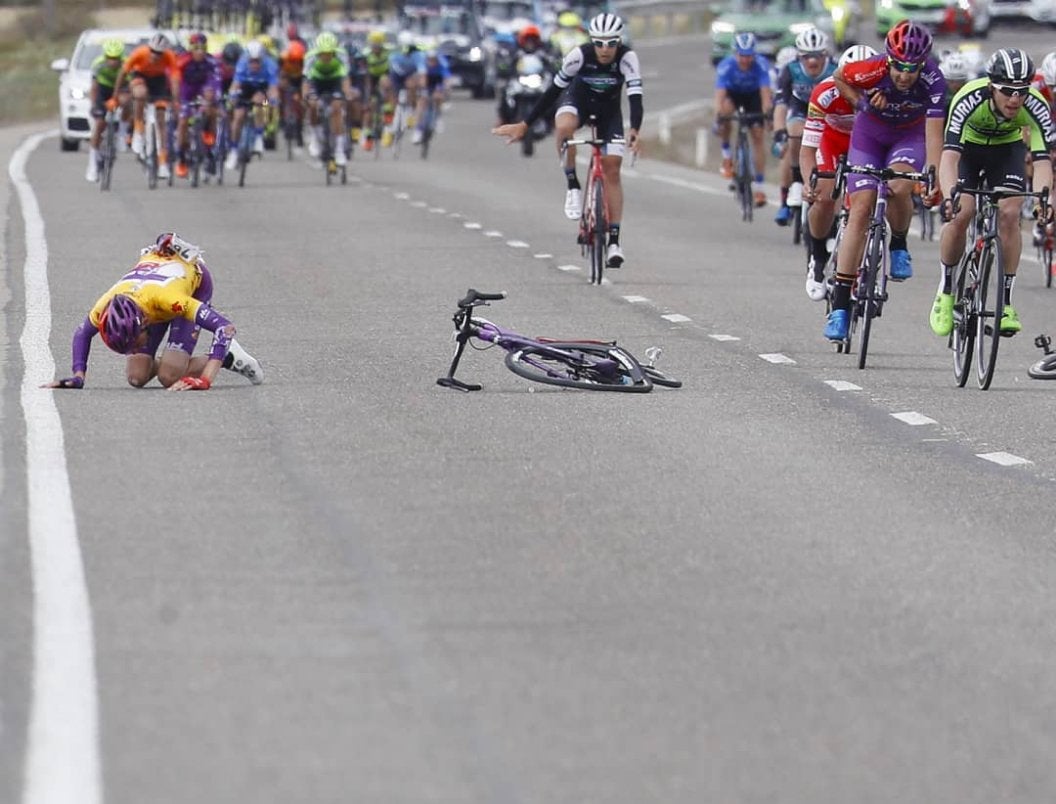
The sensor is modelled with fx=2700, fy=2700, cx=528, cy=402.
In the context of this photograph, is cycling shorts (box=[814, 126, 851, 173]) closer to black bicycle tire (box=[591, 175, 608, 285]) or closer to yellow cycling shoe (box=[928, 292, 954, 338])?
yellow cycling shoe (box=[928, 292, 954, 338])

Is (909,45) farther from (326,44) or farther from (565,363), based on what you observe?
(326,44)

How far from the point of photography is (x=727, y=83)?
27109 mm

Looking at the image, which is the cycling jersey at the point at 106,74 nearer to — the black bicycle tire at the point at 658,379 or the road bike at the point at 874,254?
the road bike at the point at 874,254

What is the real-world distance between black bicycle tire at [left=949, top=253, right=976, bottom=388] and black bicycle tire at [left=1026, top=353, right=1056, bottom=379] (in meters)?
0.52

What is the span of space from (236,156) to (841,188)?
739 inches

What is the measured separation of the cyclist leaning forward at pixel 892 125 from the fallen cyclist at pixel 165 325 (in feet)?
11.3

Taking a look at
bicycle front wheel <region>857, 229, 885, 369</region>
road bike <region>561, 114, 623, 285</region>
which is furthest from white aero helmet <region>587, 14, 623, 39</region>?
bicycle front wheel <region>857, 229, 885, 369</region>

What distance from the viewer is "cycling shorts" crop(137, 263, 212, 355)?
12695 millimetres

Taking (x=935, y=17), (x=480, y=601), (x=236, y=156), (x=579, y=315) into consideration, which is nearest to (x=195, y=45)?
(x=236, y=156)

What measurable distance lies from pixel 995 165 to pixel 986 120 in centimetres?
28

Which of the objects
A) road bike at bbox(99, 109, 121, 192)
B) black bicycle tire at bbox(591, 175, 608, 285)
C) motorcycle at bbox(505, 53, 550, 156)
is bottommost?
motorcycle at bbox(505, 53, 550, 156)

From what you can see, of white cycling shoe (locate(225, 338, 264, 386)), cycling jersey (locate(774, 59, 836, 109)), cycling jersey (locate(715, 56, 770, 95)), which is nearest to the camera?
white cycling shoe (locate(225, 338, 264, 386))

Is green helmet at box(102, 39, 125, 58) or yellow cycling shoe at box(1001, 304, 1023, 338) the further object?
green helmet at box(102, 39, 125, 58)

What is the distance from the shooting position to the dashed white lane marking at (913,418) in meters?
12.3
